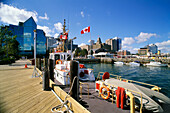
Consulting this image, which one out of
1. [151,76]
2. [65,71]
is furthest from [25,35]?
[151,76]

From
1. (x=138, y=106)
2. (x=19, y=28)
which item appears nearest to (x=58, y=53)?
(x=138, y=106)

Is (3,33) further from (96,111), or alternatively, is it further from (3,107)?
(96,111)

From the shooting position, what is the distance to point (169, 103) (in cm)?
435

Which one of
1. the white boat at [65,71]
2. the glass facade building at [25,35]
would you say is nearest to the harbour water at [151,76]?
the white boat at [65,71]

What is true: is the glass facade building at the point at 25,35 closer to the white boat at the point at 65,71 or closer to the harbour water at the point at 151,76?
the harbour water at the point at 151,76

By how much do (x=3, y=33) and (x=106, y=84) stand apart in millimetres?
36068

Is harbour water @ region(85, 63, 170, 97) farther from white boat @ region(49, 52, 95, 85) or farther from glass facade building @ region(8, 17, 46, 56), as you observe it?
glass facade building @ region(8, 17, 46, 56)

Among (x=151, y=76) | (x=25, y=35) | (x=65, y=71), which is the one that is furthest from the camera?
(x=25, y=35)

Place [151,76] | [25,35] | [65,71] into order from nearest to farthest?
1. [65,71]
2. [151,76]
3. [25,35]

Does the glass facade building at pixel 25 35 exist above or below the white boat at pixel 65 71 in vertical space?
above

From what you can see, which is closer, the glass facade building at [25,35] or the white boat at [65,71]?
the white boat at [65,71]

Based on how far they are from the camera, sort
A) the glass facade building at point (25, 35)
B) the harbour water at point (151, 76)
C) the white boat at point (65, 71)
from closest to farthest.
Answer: the white boat at point (65, 71), the harbour water at point (151, 76), the glass facade building at point (25, 35)

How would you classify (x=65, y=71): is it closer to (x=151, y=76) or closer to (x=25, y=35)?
(x=151, y=76)

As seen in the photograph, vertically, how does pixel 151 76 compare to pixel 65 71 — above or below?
below
